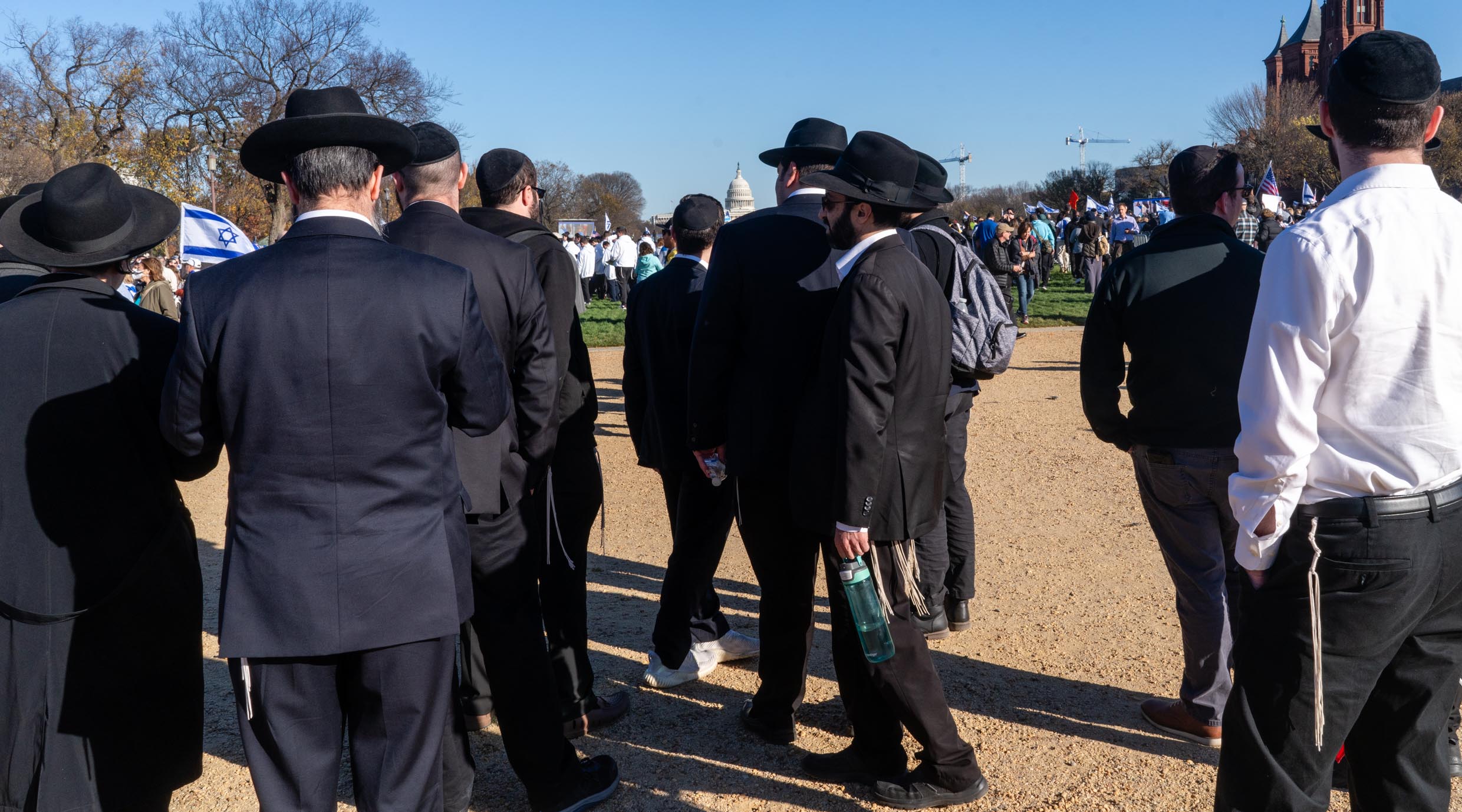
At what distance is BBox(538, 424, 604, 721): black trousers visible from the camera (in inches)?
161

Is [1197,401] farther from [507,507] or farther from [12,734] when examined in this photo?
[12,734]

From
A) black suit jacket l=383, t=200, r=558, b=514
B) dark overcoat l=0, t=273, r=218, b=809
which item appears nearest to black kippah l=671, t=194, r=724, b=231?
black suit jacket l=383, t=200, r=558, b=514

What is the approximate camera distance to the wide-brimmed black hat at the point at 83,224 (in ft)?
8.81

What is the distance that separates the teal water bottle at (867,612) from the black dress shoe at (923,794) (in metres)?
0.51

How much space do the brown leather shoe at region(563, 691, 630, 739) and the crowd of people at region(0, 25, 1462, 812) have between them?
0.49 meters

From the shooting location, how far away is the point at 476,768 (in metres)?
3.92

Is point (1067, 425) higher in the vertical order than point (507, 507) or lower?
lower

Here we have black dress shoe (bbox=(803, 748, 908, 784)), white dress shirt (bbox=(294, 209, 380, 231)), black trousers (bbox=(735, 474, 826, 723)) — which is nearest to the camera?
white dress shirt (bbox=(294, 209, 380, 231))

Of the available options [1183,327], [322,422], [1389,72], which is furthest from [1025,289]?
[322,422]

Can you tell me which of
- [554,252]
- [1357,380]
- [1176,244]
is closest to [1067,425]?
[1176,244]

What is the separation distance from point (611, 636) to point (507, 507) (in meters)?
2.02

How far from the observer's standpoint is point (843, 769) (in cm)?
370

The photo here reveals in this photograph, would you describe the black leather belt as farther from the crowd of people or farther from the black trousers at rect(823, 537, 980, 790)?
the black trousers at rect(823, 537, 980, 790)

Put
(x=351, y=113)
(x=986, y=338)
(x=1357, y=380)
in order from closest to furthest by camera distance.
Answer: (x=1357, y=380)
(x=351, y=113)
(x=986, y=338)
